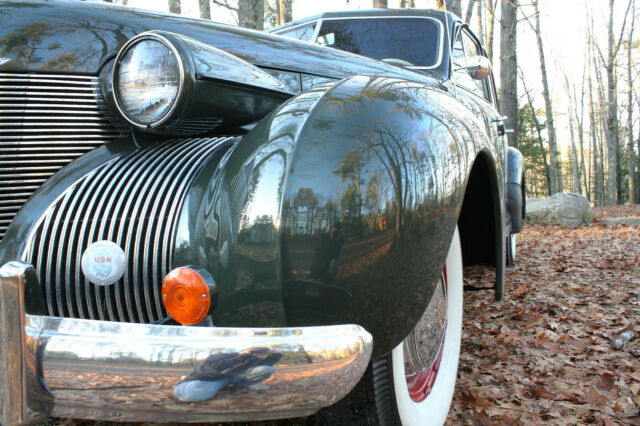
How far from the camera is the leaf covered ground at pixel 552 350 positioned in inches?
74.5

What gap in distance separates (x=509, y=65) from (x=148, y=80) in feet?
36.6

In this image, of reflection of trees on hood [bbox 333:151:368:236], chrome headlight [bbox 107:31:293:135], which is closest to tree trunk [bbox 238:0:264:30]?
chrome headlight [bbox 107:31:293:135]

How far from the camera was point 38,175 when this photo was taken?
4.75ft

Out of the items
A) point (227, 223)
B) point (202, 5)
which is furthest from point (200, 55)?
point (202, 5)

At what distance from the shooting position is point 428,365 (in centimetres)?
178

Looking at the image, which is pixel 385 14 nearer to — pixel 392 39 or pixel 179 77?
pixel 392 39

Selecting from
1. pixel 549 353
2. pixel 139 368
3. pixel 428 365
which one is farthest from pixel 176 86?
pixel 549 353

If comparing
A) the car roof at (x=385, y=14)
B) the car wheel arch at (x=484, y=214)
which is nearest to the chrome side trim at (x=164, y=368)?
the car wheel arch at (x=484, y=214)

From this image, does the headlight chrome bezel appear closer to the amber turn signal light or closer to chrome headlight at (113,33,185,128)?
chrome headlight at (113,33,185,128)

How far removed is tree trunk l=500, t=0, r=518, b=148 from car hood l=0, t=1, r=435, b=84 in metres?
9.82

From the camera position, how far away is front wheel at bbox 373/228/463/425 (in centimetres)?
136

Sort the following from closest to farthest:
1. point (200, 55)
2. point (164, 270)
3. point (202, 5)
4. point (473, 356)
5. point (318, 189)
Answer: point (318, 189)
point (164, 270)
point (200, 55)
point (473, 356)
point (202, 5)

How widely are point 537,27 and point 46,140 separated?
877 inches

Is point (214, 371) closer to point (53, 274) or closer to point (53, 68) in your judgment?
point (53, 274)
